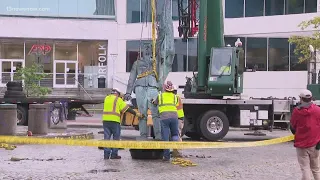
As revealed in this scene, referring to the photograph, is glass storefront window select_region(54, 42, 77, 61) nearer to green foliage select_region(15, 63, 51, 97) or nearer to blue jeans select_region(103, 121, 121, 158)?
green foliage select_region(15, 63, 51, 97)

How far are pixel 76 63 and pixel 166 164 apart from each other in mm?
32720

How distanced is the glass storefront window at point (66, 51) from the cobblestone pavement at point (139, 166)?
28.8 meters

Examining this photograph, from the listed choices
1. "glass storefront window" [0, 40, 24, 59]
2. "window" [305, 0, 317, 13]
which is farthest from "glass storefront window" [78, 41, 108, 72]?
"window" [305, 0, 317, 13]

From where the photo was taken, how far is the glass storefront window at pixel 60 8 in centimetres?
4175

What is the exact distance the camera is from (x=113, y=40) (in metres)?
42.3

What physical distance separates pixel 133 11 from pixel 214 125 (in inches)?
994

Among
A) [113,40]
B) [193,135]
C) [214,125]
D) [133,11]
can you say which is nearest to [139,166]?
[214,125]

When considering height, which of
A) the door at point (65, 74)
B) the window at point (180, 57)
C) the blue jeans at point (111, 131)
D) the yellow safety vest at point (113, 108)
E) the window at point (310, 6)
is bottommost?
the blue jeans at point (111, 131)

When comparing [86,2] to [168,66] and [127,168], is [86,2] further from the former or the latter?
[127,168]

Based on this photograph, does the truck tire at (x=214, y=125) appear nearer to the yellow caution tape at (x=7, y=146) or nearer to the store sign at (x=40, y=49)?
the yellow caution tape at (x=7, y=146)

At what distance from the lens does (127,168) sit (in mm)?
11242

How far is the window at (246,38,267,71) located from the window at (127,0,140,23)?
8749 mm

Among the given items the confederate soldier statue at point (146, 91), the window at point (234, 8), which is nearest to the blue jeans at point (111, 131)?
the confederate soldier statue at point (146, 91)

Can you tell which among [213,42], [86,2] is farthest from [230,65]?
[86,2]
